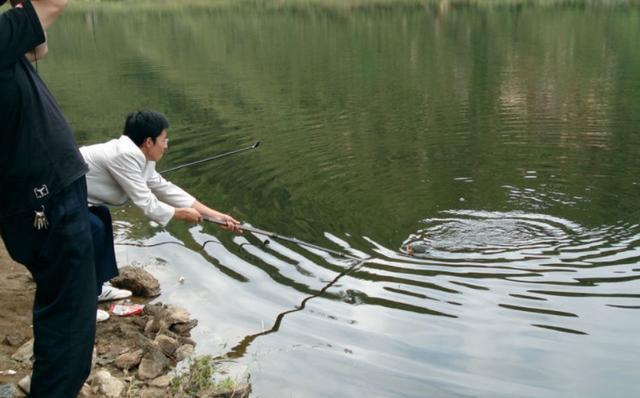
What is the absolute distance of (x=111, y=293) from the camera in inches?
253

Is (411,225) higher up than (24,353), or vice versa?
(24,353)

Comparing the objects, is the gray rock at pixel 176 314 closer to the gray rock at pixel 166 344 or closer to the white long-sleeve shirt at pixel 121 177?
the gray rock at pixel 166 344

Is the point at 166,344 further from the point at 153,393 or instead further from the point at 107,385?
the point at 107,385

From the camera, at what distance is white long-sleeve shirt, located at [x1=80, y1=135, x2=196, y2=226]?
5.39m

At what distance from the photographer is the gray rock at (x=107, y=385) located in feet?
14.9

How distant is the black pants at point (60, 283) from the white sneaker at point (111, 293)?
8.46 feet

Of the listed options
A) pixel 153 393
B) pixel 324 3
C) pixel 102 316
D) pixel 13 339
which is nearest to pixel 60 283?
pixel 153 393

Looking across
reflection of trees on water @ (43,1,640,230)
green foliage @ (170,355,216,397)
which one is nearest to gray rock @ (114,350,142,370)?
green foliage @ (170,355,216,397)

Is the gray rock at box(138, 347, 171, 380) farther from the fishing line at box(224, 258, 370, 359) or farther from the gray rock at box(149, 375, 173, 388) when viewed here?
the fishing line at box(224, 258, 370, 359)

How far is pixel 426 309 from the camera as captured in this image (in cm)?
629

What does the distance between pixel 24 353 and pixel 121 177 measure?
4.51 ft

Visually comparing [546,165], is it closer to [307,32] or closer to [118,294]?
[118,294]

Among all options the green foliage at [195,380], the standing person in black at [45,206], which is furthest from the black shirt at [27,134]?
the green foliage at [195,380]

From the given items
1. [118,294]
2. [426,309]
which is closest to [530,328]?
[426,309]
